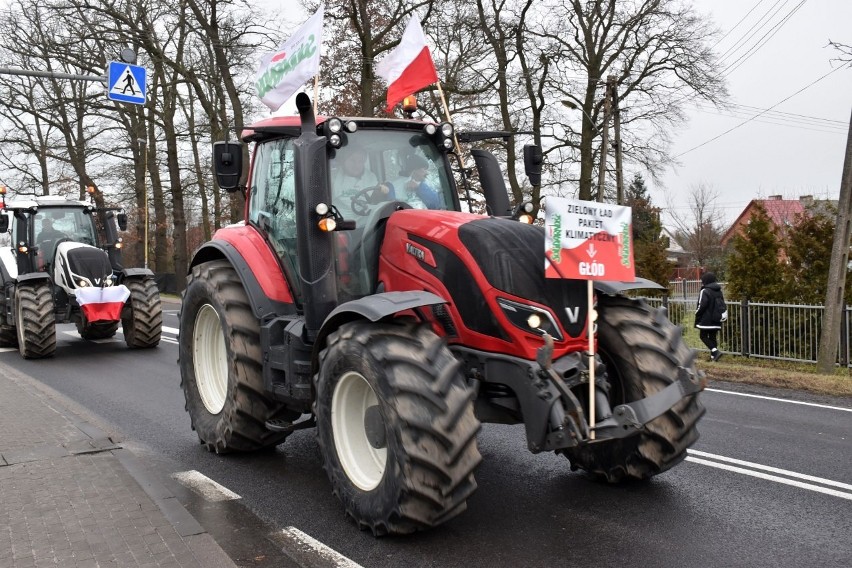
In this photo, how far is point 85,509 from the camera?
4895 mm

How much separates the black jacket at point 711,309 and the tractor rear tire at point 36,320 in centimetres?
1115

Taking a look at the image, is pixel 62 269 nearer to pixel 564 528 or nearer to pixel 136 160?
pixel 564 528

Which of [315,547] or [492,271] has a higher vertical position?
[492,271]

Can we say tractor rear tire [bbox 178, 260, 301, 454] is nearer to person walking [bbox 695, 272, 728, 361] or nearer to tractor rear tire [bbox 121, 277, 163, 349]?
tractor rear tire [bbox 121, 277, 163, 349]

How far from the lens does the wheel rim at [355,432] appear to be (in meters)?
4.77

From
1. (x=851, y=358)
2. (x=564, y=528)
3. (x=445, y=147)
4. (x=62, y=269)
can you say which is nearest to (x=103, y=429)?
(x=445, y=147)

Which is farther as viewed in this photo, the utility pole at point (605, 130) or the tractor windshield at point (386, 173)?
the utility pole at point (605, 130)

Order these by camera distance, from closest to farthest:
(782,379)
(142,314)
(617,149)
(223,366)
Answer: (223,366) → (782,379) → (142,314) → (617,149)

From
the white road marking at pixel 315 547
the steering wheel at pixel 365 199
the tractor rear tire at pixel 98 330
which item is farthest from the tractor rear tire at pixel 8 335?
the white road marking at pixel 315 547

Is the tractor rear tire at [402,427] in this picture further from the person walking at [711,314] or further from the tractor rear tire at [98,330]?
the tractor rear tire at [98,330]

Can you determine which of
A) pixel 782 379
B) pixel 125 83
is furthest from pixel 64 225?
pixel 782 379

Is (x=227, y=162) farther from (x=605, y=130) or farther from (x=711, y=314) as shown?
(x=605, y=130)

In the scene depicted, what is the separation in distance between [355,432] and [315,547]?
0.72 metres

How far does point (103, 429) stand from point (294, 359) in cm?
291
